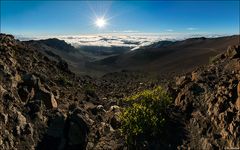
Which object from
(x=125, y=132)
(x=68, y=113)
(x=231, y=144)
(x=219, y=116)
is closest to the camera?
(x=231, y=144)

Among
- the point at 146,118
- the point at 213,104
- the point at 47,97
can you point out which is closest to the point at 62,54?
the point at 47,97

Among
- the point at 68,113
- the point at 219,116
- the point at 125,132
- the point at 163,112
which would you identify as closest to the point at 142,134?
the point at 125,132

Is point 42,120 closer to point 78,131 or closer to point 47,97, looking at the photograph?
point 47,97

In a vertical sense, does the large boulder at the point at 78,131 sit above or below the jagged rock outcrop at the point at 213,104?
below

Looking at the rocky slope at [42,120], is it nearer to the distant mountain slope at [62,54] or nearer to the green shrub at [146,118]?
the green shrub at [146,118]

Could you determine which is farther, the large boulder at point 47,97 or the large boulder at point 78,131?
the large boulder at point 47,97

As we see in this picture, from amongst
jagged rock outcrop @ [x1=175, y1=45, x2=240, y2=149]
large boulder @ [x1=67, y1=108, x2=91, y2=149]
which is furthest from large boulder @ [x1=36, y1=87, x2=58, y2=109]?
jagged rock outcrop @ [x1=175, y1=45, x2=240, y2=149]

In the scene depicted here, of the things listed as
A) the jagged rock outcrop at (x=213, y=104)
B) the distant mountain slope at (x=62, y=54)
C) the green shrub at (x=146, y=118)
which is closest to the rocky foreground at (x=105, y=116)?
the jagged rock outcrop at (x=213, y=104)

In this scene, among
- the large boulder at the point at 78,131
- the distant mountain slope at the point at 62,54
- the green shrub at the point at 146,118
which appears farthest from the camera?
the distant mountain slope at the point at 62,54

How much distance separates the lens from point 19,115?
20.6 m

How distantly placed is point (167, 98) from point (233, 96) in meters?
3.93

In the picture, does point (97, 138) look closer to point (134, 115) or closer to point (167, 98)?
point (134, 115)

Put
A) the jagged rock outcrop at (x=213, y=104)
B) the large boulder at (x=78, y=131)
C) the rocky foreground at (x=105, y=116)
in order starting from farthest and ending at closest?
the large boulder at (x=78, y=131) → the rocky foreground at (x=105, y=116) → the jagged rock outcrop at (x=213, y=104)

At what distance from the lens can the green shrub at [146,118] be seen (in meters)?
18.6
